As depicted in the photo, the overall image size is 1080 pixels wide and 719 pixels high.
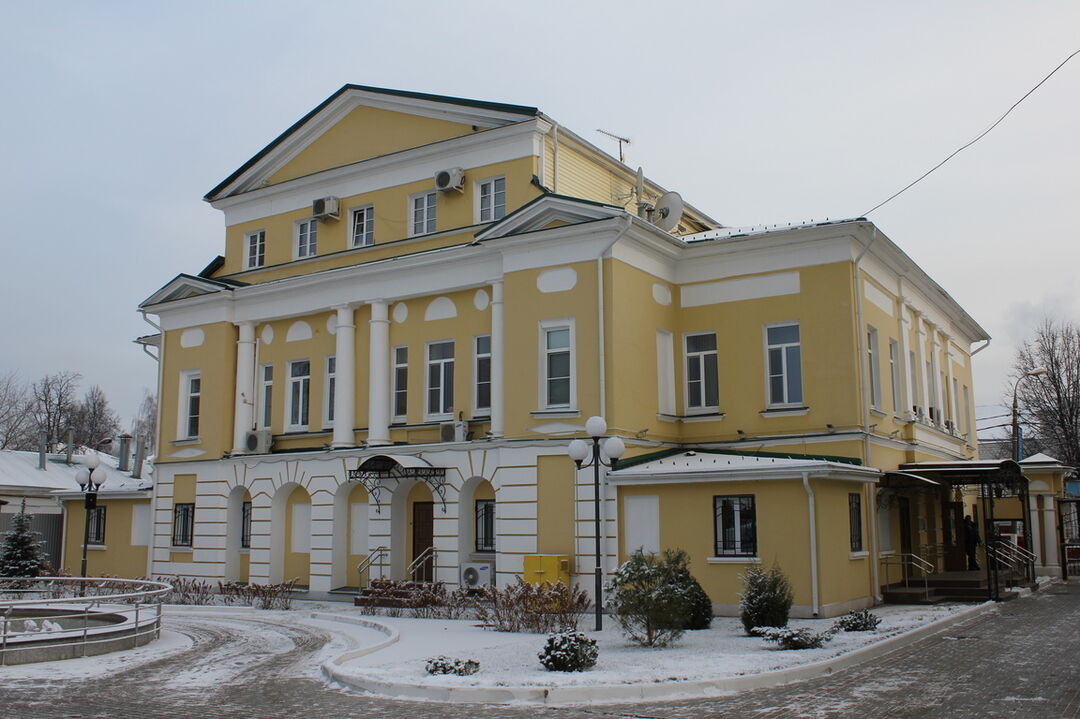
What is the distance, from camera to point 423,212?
1106 inches

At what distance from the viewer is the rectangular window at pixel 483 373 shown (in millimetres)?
26094

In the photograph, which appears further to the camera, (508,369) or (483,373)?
(483,373)

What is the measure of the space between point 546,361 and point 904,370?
399 inches

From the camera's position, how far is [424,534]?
1051 inches

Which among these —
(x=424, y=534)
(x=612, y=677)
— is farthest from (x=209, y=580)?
(x=612, y=677)

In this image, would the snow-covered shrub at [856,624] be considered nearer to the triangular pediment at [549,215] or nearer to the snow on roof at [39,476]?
the triangular pediment at [549,215]

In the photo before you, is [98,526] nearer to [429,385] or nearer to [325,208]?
[325,208]

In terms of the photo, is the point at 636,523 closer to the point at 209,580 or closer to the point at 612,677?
the point at 612,677

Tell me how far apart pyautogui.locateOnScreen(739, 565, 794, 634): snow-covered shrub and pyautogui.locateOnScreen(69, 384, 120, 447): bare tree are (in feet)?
224

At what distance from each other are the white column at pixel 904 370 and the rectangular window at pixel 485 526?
10.9 metres

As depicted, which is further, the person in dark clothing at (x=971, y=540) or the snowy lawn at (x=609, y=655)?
the person in dark clothing at (x=971, y=540)

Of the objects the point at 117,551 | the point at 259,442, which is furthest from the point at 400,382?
the point at 117,551

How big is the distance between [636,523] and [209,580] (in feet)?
44.8

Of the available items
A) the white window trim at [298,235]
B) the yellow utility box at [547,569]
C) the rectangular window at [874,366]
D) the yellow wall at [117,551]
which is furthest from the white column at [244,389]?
the rectangular window at [874,366]
